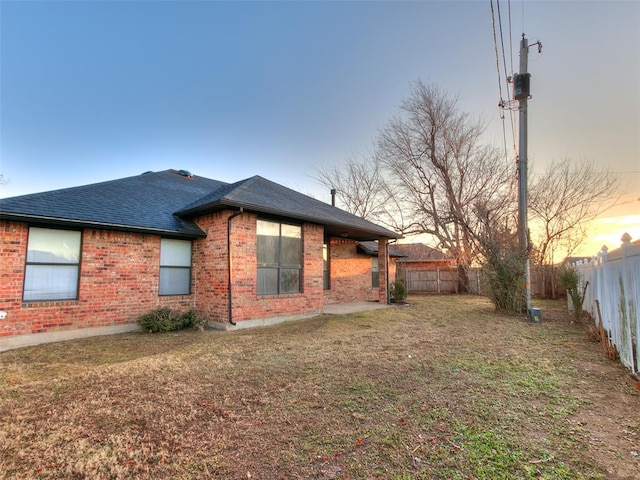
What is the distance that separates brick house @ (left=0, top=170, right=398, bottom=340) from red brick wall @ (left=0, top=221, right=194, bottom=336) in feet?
0.07

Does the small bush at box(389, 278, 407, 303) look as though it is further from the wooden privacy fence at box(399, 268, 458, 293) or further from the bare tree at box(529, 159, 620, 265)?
the bare tree at box(529, 159, 620, 265)

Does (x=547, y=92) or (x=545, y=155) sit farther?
(x=545, y=155)

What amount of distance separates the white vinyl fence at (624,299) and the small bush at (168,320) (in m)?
8.37

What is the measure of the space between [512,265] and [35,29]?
54.0 ft

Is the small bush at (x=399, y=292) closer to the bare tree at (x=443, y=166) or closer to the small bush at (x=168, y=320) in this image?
the bare tree at (x=443, y=166)

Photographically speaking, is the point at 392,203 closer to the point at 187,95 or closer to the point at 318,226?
the point at 318,226

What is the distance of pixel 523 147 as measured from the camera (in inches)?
403

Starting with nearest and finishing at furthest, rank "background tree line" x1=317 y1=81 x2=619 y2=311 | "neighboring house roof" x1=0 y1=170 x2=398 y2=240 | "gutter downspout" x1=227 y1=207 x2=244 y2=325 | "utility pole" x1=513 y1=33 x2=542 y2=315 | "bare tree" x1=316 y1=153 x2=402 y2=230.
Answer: "neighboring house roof" x1=0 y1=170 x2=398 y2=240 → "gutter downspout" x1=227 y1=207 x2=244 y2=325 → "utility pole" x1=513 y1=33 x2=542 y2=315 → "background tree line" x1=317 y1=81 x2=619 y2=311 → "bare tree" x1=316 y1=153 x2=402 y2=230

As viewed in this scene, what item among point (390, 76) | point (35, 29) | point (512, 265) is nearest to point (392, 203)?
point (390, 76)

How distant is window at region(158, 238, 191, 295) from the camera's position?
341 inches

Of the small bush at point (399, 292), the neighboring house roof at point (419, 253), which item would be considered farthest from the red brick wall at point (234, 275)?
the neighboring house roof at point (419, 253)

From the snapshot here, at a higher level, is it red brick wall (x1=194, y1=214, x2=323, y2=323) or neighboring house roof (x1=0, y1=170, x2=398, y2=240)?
neighboring house roof (x1=0, y1=170, x2=398, y2=240)

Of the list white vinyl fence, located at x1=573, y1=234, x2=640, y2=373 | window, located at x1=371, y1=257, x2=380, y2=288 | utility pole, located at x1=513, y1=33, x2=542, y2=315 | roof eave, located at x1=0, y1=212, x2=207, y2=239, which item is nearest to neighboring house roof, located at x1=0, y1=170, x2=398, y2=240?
roof eave, located at x1=0, y1=212, x2=207, y2=239

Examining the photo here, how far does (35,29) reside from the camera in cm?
912
